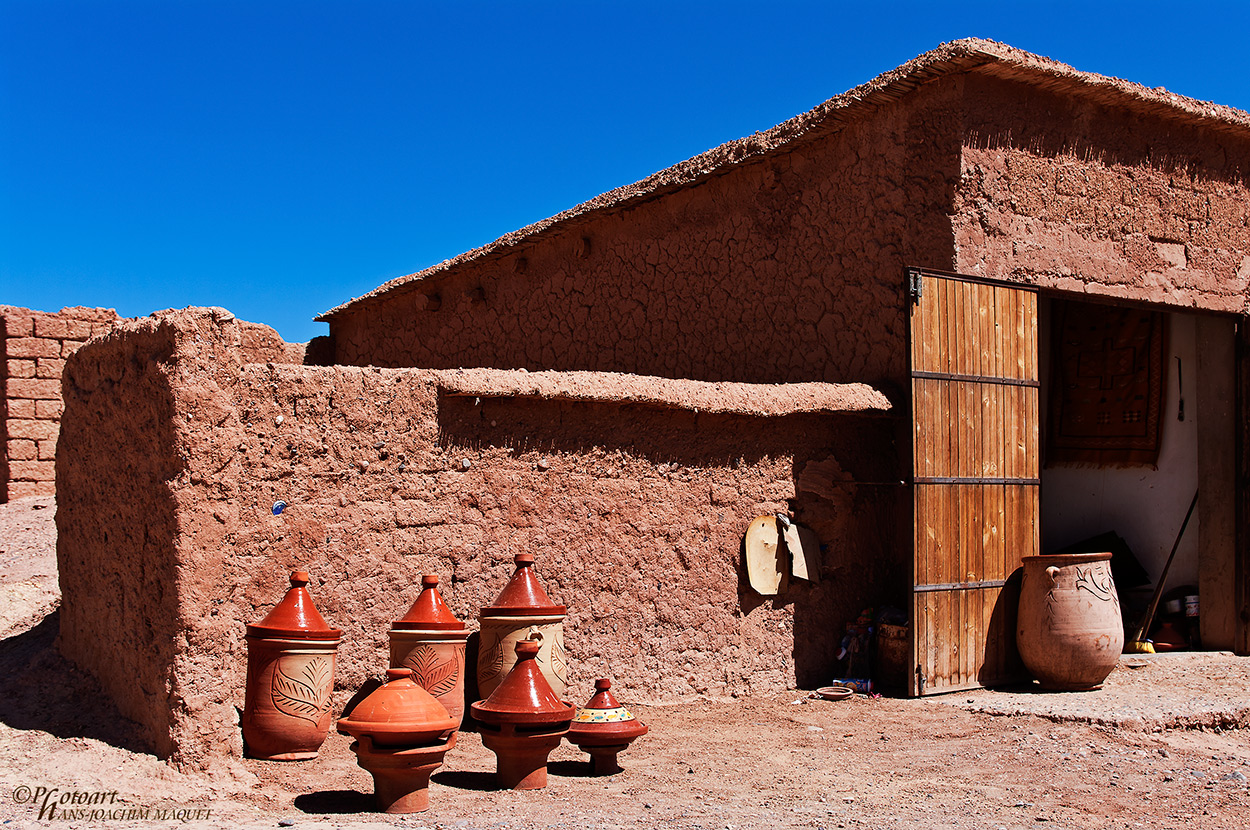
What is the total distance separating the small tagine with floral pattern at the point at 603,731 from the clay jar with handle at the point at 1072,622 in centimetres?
271

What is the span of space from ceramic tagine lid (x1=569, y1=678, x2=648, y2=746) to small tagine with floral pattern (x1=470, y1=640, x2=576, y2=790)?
0.14 meters

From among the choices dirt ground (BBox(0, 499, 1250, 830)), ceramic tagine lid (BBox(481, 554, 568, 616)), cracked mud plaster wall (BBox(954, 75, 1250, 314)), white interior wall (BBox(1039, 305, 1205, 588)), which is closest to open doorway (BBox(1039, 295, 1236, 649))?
white interior wall (BBox(1039, 305, 1205, 588))

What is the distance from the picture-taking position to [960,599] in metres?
5.76

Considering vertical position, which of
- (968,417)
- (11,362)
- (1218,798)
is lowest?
(1218,798)

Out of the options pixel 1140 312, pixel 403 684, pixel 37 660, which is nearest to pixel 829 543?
pixel 403 684

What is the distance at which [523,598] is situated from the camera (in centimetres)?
461

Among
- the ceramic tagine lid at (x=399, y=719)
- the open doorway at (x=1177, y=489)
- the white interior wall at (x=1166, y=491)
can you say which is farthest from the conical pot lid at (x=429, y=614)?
the white interior wall at (x=1166, y=491)

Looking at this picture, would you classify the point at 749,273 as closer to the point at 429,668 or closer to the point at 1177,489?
the point at 1177,489

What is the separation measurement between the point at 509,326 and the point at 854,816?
6491mm

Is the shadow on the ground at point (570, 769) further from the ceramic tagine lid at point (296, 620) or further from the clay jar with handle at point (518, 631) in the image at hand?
the ceramic tagine lid at point (296, 620)

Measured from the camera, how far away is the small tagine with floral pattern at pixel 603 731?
410cm

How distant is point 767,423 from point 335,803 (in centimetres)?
312

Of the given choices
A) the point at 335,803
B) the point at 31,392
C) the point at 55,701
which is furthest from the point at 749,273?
the point at 31,392

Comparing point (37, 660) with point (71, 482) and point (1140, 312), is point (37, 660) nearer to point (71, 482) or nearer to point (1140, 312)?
point (71, 482)
